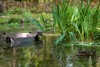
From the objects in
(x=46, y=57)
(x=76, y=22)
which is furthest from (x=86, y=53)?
(x=76, y=22)

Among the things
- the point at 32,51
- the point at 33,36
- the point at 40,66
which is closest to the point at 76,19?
the point at 33,36

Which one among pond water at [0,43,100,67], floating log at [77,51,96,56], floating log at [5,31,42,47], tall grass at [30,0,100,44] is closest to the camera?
pond water at [0,43,100,67]

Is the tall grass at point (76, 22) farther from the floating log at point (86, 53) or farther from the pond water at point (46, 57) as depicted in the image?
the floating log at point (86, 53)

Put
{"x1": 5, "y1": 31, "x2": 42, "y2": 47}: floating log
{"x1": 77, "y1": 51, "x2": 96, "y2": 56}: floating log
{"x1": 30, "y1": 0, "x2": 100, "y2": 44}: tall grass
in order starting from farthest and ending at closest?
1. {"x1": 5, "y1": 31, "x2": 42, "y2": 47}: floating log
2. {"x1": 30, "y1": 0, "x2": 100, "y2": 44}: tall grass
3. {"x1": 77, "y1": 51, "x2": 96, "y2": 56}: floating log

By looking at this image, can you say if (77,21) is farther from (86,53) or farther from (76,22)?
(86,53)

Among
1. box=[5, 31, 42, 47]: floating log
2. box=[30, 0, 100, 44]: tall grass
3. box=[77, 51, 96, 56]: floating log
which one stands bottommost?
box=[5, 31, 42, 47]: floating log

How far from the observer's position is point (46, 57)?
282 inches

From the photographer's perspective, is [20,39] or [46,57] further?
[20,39]

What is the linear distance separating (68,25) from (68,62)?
8.77 ft

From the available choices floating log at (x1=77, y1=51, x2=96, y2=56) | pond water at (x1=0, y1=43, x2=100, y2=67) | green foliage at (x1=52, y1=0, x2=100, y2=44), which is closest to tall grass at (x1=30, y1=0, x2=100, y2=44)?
green foliage at (x1=52, y1=0, x2=100, y2=44)

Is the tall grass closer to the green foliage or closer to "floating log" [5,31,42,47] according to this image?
the green foliage

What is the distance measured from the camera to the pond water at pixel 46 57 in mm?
6465

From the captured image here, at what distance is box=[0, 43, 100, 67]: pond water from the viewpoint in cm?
646

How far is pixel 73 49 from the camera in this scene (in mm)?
8047
